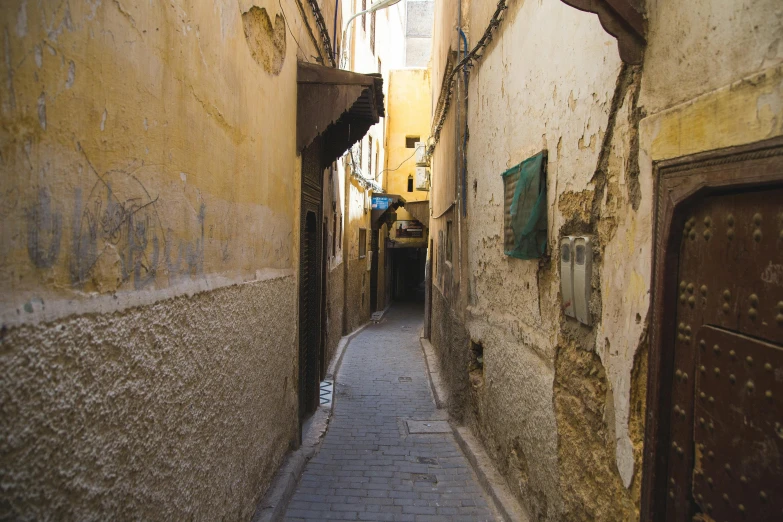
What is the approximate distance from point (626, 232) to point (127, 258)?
6.74 feet

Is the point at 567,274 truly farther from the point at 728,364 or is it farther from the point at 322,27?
the point at 322,27

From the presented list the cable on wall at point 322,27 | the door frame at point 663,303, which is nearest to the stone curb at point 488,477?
the door frame at point 663,303

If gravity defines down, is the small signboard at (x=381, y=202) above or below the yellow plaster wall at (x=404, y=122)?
below

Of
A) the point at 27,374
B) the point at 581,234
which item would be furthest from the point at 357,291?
the point at 27,374

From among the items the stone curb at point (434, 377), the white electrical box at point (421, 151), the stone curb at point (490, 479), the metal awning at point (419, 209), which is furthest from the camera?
the metal awning at point (419, 209)

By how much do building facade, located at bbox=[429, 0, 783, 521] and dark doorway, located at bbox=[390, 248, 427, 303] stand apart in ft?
71.8

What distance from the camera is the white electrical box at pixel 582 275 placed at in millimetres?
2869

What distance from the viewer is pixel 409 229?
962 inches

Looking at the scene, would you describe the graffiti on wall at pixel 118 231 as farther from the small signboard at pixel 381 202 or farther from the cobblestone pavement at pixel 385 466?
the small signboard at pixel 381 202

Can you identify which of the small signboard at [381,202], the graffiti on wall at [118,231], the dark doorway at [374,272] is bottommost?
the dark doorway at [374,272]

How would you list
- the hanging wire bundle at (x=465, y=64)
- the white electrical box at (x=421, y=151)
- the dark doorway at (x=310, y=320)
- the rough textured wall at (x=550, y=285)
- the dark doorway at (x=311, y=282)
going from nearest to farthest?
the rough textured wall at (x=550, y=285) → the hanging wire bundle at (x=465, y=64) → the dark doorway at (x=311, y=282) → the dark doorway at (x=310, y=320) → the white electrical box at (x=421, y=151)

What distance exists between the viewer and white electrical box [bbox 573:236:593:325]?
287cm

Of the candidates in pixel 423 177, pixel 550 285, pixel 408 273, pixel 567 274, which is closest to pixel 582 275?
pixel 567 274

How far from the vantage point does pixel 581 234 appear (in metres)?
3.03
